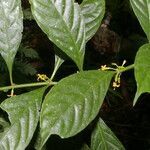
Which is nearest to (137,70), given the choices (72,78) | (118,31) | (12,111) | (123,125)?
(72,78)

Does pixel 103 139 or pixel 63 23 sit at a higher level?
pixel 63 23

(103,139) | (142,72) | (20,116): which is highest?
(142,72)

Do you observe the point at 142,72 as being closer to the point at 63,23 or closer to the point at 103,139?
the point at 63,23

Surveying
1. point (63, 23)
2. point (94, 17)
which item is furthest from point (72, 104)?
point (94, 17)

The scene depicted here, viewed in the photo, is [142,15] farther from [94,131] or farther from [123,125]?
[123,125]

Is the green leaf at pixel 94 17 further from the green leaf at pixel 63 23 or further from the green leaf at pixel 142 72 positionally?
the green leaf at pixel 142 72
